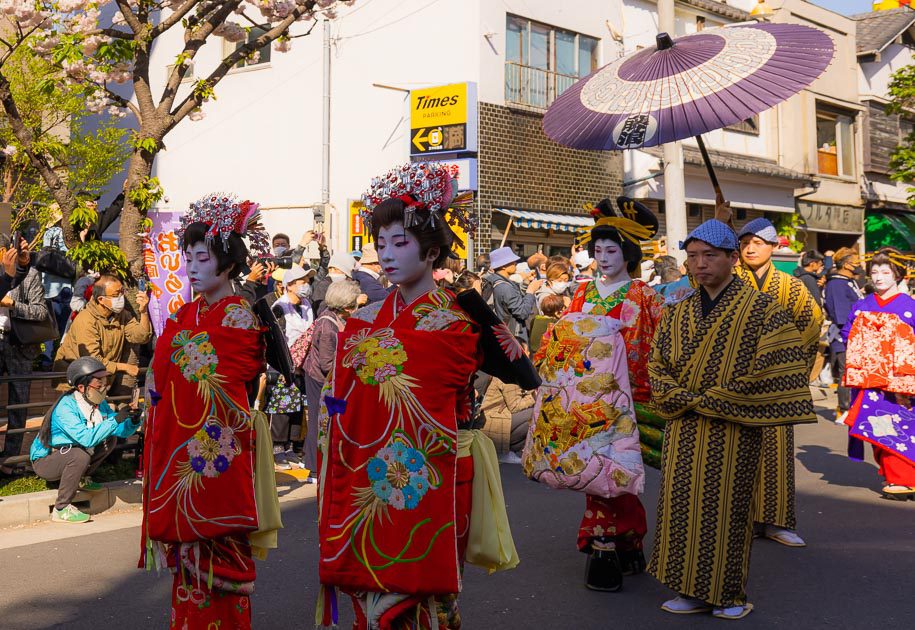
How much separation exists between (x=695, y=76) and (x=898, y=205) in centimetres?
2749

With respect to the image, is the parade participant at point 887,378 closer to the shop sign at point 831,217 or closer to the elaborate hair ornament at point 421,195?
the elaborate hair ornament at point 421,195

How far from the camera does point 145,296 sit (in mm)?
8719

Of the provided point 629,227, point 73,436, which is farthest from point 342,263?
point 629,227

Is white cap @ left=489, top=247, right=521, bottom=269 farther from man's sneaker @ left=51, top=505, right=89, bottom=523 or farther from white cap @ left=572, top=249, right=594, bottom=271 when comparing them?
man's sneaker @ left=51, top=505, right=89, bottom=523

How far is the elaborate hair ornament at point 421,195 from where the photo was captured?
11.6ft

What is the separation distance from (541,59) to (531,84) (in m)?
0.67

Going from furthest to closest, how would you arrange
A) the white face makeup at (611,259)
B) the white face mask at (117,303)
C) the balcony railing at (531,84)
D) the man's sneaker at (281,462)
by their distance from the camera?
the balcony railing at (531,84), the man's sneaker at (281,462), the white face mask at (117,303), the white face makeup at (611,259)

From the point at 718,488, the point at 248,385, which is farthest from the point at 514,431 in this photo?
the point at 248,385

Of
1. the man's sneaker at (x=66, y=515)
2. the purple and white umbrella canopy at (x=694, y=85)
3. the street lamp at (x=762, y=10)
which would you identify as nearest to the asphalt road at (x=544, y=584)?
the man's sneaker at (x=66, y=515)

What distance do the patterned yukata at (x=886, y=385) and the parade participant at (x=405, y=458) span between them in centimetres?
501

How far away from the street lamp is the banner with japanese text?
58.8 feet

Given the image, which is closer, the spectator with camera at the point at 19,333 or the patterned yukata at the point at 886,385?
the patterned yukata at the point at 886,385

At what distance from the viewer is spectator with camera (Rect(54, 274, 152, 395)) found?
8188 millimetres

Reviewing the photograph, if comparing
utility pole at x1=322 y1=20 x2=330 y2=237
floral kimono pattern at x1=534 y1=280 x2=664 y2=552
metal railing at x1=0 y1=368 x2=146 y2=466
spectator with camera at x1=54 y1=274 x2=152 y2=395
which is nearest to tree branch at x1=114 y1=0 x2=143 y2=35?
spectator with camera at x1=54 y1=274 x2=152 y2=395
